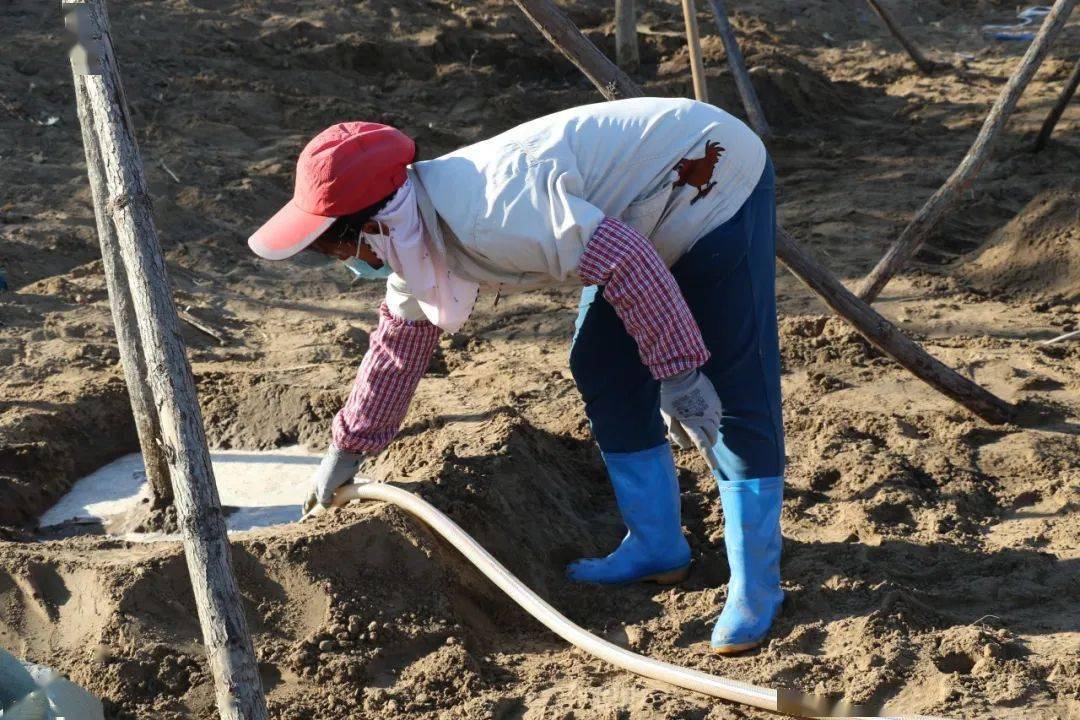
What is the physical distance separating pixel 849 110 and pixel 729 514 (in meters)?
7.37

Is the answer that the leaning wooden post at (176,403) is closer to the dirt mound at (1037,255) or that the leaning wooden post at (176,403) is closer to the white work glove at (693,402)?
the white work glove at (693,402)

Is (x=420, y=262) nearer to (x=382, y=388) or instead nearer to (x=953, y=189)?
(x=382, y=388)

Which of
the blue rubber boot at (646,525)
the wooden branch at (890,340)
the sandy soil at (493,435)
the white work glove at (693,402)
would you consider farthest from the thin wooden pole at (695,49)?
the white work glove at (693,402)

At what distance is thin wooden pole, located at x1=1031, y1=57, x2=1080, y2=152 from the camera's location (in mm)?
7234

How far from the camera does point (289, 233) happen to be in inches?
106

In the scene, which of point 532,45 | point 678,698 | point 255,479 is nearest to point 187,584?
point 255,479

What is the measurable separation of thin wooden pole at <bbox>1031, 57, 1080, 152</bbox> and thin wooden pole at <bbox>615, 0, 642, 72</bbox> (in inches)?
130

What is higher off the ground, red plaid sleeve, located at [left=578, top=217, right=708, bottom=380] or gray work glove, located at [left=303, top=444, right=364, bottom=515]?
red plaid sleeve, located at [left=578, top=217, right=708, bottom=380]

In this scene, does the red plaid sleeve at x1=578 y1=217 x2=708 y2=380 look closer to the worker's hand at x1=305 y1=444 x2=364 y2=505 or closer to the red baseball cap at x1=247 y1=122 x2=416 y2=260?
the red baseball cap at x1=247 y1=122 x2=416 y2=260

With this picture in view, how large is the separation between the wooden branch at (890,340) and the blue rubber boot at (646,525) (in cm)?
108

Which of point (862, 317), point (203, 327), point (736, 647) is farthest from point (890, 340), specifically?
point (203, 327)

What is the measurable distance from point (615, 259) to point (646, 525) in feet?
3.82

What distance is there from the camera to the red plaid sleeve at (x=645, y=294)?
8.80ft

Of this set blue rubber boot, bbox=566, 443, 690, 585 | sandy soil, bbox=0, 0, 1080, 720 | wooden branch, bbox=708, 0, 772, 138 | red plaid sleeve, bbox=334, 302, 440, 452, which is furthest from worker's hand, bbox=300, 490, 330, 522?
wooden branch, bbox=708, 0, 772, 138
